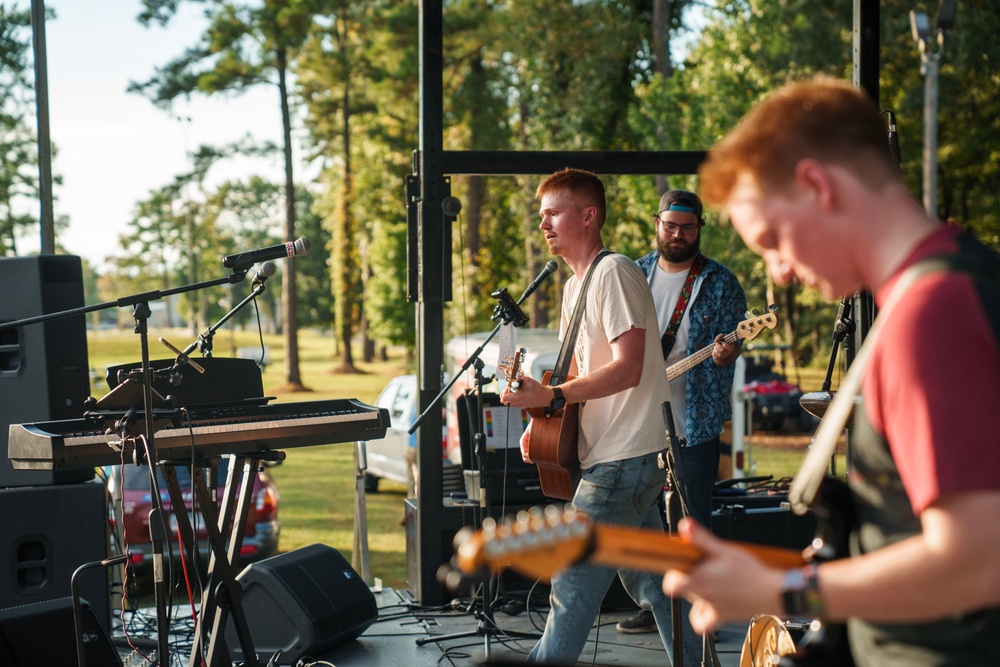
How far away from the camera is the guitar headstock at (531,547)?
5.09ft

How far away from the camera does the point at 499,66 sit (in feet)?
90.4

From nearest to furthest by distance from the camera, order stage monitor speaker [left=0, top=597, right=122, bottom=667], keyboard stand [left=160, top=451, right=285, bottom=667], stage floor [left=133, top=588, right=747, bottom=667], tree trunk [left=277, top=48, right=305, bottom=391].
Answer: keyboard stand [left=160, top=451, right=285, bottom=667] < stage monitor speaker [left=0, top=597, right=122, bottom=667] < stage floor [left=133, top=588, right=747, bottom=667] < tree trunk [left=277, top=48, right=305, bottom=391]

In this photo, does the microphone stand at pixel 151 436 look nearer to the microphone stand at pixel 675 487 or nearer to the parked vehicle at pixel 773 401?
the microphone stand at pixel 675 487

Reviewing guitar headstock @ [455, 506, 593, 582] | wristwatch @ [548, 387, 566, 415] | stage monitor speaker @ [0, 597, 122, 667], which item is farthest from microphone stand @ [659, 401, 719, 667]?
stage monitor speaker @ [0, 597, 122, 667]

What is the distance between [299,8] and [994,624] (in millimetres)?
27588

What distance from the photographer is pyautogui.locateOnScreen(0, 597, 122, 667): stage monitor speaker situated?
3977mm

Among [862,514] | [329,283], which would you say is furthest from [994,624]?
[329,283]

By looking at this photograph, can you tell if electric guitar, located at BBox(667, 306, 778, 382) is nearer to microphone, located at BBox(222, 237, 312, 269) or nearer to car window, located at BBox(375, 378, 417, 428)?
microphone, located at BBox(222, 237, 312, 269)

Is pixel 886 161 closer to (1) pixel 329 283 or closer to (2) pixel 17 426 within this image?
(2) pixel 17 426

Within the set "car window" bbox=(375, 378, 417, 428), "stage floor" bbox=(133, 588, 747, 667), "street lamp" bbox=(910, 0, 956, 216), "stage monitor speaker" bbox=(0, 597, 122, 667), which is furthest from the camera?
"street lamp" bbox=(910, 0, 956, 216)

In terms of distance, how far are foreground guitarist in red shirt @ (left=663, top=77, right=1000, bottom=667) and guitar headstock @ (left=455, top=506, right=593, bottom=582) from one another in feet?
0.55

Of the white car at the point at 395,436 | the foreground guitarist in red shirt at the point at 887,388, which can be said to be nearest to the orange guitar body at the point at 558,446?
the foreground guitarist in red shirt at the point at 887,388

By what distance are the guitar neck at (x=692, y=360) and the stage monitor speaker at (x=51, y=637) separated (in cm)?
289

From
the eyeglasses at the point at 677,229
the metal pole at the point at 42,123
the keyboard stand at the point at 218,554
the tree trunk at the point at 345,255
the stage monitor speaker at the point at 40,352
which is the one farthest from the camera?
the tree trunk at the point at 345,255
